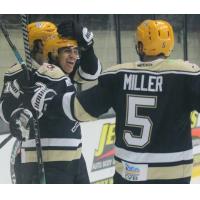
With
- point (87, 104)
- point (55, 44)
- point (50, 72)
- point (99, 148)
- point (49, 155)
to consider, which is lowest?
point (99, 148)

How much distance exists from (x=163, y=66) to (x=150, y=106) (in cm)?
17

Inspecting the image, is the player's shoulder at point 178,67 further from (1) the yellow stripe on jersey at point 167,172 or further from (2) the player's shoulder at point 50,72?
(2) the player's shoulder at point 50,72

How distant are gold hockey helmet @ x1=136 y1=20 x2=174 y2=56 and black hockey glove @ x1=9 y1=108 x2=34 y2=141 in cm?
60

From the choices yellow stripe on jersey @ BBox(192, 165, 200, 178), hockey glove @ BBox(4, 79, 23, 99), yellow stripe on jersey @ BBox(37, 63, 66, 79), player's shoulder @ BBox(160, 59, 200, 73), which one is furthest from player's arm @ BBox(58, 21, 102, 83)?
yellow stripe on jersey @ BBox(192, 165, 200, 178)

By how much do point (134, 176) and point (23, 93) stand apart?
63 centimetres

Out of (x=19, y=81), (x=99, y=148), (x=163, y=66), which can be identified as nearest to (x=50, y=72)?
(x=19, y=81)

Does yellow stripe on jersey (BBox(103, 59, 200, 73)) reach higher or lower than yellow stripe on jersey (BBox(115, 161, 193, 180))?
higher

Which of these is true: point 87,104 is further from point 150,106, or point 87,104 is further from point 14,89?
point 14,89

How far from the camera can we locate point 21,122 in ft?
7.36

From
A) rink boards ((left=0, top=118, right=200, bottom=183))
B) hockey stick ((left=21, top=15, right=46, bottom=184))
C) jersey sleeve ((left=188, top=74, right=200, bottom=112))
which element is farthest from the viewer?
rink boards ((left=0, top=118, right=200, bottom=183))

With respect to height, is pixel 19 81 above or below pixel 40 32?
below

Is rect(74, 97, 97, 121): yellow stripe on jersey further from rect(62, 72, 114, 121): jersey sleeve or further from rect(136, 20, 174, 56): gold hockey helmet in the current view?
rect(136, 20, 174, 56): gold hockey helmet

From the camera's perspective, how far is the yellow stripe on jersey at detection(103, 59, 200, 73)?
1.97 metres

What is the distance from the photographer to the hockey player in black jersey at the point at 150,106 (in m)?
1.99
